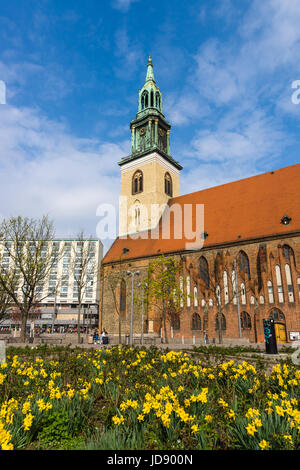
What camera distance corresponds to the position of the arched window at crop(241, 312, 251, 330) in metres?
26.7

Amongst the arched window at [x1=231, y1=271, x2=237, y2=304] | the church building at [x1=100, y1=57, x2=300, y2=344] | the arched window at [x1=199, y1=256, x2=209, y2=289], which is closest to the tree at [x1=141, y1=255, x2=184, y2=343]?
the church building at [x1=100, y1=57, x2=300, y2=344]

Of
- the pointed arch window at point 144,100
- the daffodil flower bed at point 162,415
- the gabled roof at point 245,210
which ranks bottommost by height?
the daffodil flower bed at point 162,415

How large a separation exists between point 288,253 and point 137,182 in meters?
25.7

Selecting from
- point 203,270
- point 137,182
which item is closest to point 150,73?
point 137,182

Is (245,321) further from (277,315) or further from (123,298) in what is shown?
(123,298)

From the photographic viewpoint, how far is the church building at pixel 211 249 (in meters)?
26.3

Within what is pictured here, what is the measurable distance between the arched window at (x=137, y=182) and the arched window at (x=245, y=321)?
24.1 m

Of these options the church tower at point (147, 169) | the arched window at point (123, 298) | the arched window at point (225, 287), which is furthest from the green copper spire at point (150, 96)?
the arched window at point (225, 287)

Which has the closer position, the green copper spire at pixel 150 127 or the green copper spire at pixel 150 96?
the green copper spire at pixel 150 127

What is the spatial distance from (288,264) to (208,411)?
945 inches

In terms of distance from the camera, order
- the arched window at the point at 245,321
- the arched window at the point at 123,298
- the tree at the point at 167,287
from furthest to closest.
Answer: the arched window at the point at 123,298
the tree at the point at 167,287
the arched window at the point at 245,321

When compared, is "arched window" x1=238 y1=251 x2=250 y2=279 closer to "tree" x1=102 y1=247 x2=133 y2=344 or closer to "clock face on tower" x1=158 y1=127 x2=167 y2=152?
"tree" x1=102 y1=247 x2=133 y2=344

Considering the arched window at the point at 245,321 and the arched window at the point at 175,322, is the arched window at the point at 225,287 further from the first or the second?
the arched window at the point at 175,322
